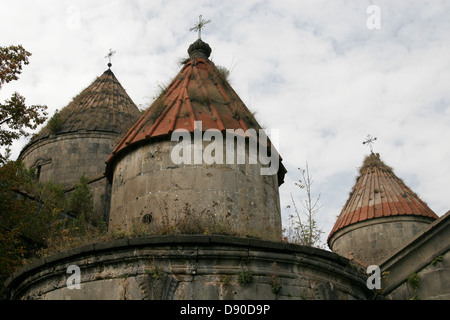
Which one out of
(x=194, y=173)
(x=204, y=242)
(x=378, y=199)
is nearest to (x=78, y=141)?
(x=194, y=173)

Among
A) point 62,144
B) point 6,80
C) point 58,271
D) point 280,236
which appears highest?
point 62,144

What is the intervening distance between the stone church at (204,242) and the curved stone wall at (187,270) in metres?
0.01

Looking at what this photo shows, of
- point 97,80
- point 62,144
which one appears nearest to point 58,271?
point 62,144

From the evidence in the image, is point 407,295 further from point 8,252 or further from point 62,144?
point 62,144

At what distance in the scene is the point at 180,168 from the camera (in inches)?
284

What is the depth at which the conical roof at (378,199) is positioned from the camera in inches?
565

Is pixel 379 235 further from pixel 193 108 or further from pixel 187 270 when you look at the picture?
pixel 187 270

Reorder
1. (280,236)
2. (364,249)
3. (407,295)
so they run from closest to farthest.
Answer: (280,236) < (407,295) < (364,249)

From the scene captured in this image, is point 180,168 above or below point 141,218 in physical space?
above

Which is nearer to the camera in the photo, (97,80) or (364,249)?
(364,249)

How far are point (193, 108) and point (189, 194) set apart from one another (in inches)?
67.5

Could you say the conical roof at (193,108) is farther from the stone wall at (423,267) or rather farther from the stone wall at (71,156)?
the stone wall at (71,156)

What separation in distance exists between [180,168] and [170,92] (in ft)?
6.81

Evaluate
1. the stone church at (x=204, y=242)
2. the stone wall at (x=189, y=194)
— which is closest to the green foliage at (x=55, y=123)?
the stone church at (x=204, y=242)
